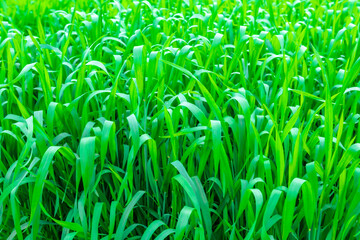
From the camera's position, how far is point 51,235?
1.50 metres

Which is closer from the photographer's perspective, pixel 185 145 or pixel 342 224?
pixel 342 224

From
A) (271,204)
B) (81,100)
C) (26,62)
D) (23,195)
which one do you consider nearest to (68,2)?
(26,62)

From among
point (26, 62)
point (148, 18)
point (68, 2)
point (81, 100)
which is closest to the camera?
point (81, 100)

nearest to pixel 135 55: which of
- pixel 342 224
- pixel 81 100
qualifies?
pixel 81 100

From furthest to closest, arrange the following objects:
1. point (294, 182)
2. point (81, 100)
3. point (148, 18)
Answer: point (148, 18) < point (81, 100) < point (294, 182)

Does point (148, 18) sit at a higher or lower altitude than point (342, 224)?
higher

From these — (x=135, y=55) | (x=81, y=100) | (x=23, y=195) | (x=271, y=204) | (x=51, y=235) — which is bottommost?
(x=51, y=235)

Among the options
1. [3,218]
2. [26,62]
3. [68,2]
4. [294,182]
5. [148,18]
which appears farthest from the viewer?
[68,2]

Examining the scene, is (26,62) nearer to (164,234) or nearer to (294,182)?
(164,234)

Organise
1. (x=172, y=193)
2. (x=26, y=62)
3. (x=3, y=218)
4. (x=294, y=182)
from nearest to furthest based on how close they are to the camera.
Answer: (x=294, y=182)
(x=172, y=193)
(x=3, y=218)
(x=26, y=62)

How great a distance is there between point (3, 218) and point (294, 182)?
941mm

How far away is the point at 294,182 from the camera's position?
115 centimetres

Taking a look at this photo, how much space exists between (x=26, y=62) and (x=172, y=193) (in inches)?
33.1

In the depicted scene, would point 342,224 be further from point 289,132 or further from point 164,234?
point 164,234
